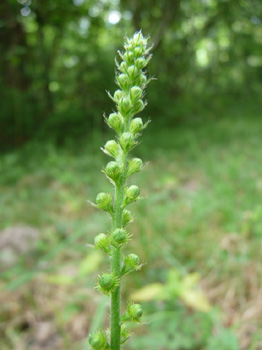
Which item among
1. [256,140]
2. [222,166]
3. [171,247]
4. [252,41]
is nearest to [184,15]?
[252,41]

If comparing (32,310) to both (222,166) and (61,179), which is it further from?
(222,166)

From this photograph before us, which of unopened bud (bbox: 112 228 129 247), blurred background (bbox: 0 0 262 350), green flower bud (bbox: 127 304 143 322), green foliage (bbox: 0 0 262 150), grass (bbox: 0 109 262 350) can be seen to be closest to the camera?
unopened bud (bbox: 112 228 129 247)

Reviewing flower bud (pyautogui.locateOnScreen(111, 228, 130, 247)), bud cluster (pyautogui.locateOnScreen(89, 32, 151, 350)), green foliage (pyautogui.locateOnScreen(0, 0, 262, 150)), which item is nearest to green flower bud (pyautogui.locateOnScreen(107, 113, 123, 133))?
bud cluster (pyautogui.locateOnScreen(89, 32, 151, 350))

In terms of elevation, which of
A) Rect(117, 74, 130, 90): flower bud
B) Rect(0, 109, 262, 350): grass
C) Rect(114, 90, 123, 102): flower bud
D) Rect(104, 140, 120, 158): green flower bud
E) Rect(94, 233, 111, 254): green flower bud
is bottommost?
Rect(94, 233, 111, 254): green flower bud

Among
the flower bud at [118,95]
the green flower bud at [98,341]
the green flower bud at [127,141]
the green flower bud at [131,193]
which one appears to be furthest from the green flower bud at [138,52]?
the green flower bud at [98,341]

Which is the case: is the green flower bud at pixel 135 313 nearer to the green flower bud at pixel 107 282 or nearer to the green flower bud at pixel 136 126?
the green flower bud at pixel 107 282

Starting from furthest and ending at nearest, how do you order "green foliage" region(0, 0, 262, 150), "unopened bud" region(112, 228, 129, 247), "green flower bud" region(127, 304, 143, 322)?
"green foliage" region(0, 0, 262, 150) → "green flower bud" region(127, 304, 143, 322) → "unopened bud" region(112, 228, 129, 247)

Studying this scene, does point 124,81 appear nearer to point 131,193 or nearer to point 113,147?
point 113,147

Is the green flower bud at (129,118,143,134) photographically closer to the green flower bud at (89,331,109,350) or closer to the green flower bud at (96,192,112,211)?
the green flower bud at (96,192,112,211)
